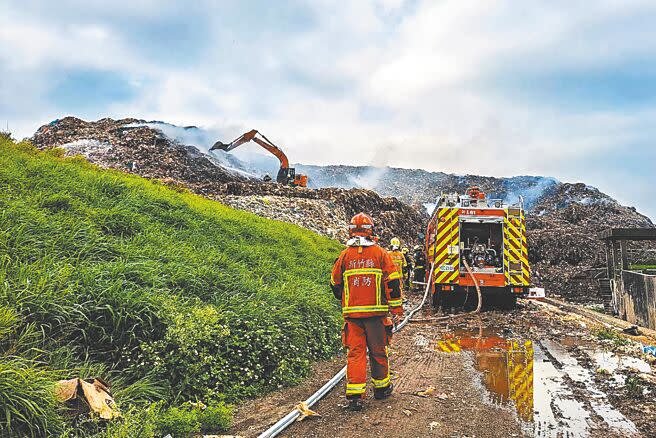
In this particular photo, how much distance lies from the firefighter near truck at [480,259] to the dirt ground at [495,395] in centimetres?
359

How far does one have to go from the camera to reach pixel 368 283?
5.09 m

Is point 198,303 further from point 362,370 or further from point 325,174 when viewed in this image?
point 325,174

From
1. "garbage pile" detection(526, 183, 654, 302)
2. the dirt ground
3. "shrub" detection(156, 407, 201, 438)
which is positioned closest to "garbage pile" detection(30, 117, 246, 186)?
"garbage pile" detection(526, 183, 654, 302)

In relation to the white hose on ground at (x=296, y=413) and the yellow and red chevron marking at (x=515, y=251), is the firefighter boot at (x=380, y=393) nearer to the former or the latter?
the white hose on ground at (x=296, y=413)

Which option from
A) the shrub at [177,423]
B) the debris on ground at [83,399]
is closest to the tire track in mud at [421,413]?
the shrub at [177,423]

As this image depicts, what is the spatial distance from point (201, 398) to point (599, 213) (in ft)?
119

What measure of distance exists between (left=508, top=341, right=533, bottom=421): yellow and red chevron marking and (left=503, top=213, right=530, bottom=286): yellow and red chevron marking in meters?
4.12

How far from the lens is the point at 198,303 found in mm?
6102

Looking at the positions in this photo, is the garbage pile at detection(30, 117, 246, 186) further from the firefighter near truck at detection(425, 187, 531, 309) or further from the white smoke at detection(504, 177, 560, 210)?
the white smoke at detection(504, 177, 560, 210)

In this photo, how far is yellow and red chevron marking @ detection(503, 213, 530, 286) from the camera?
1200cm

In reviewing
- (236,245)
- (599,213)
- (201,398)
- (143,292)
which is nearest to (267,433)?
(201,398)

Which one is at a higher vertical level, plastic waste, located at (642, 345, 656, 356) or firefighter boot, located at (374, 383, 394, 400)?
firefighter boot, located at (374, 383, 394, 400)

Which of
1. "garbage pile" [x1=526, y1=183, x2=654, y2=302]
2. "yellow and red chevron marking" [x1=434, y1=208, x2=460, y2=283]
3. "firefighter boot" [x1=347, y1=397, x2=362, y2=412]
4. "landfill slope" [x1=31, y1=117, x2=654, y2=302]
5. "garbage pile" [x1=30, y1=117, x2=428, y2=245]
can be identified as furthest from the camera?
"garbage pile" [x1=30, y1=117, x2=428, y2=245]

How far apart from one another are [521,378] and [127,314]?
14.7ft
